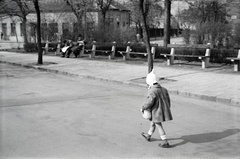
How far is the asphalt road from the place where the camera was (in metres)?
5.04

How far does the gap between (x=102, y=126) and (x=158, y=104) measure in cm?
172

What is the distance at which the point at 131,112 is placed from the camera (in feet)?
24.8

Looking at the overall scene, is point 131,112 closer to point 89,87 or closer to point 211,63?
point 89,87

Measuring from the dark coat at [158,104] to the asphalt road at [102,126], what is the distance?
0.53m

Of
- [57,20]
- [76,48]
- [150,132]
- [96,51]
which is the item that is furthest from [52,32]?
[150,132]

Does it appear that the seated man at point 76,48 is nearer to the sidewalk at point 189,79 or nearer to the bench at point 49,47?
the bench at point 49,47

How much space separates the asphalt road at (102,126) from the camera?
16.5 ft

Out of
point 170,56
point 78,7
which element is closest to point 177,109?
point 170,56

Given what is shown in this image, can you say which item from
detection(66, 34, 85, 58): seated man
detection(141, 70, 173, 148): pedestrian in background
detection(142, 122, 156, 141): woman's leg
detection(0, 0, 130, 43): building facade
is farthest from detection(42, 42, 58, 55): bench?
detection(141, 70, 173, 148): pedestrian in background

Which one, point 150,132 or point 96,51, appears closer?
point 150,132

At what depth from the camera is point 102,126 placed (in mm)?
6398

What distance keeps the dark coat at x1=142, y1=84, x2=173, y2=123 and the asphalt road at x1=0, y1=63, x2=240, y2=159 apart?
0.53 meters

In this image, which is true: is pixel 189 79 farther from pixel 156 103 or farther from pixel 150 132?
pixel 156 103

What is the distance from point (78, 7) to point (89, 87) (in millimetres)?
19940
